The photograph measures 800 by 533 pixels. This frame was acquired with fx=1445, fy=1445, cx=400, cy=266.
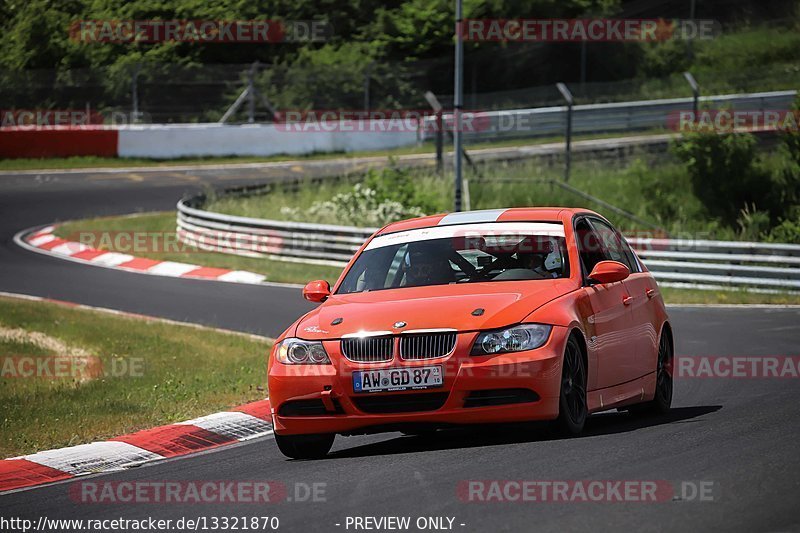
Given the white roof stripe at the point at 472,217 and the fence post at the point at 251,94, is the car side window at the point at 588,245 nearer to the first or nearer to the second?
the white roof stripe at the point at 472,217

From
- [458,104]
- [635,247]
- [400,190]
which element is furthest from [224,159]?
[635,247]

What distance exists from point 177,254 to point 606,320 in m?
19.5

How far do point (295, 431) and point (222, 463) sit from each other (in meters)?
0.52

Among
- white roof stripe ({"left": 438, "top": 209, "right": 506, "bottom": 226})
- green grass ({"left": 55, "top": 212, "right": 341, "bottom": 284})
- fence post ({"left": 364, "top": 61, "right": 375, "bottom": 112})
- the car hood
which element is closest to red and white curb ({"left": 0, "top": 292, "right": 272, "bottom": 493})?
the car hood

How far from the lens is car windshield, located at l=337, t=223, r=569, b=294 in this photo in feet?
29.8

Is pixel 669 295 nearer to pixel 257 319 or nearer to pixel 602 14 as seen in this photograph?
pixel 257 319

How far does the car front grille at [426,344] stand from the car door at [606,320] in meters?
1.08

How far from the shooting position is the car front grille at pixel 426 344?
26.2 ft

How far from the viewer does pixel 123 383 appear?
42.5 feet

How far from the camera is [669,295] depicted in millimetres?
22031

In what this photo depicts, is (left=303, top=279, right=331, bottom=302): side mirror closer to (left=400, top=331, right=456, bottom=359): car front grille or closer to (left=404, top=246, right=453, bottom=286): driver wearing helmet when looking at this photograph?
(left=404, top=246, right=453, bottom=286): driver wearing helmet

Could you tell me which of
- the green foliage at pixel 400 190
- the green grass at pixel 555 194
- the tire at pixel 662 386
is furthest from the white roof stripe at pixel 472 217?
the green foliage at pixel 400 190

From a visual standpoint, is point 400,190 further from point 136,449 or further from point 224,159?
point 136,449

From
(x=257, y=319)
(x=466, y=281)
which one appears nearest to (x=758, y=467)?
(x=466, y=281)
